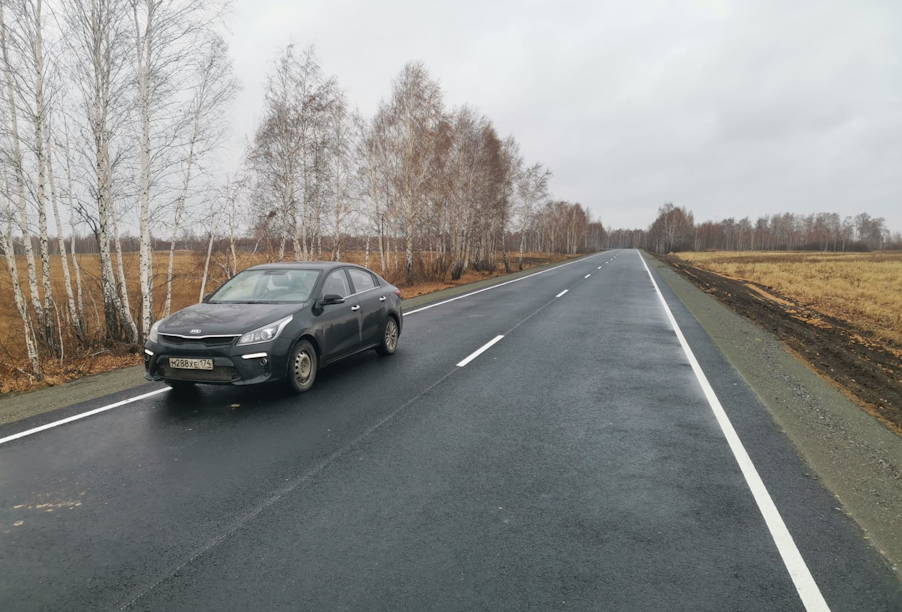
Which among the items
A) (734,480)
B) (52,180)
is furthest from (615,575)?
(52,180)

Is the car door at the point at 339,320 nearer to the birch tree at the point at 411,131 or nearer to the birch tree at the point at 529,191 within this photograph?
the birch tree at the point at 411,131

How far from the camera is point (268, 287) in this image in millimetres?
6785

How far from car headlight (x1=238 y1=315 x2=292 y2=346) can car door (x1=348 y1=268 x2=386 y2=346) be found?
1680mm

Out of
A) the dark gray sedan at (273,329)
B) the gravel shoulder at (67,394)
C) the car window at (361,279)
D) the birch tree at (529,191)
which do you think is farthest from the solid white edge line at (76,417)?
the birch tree at (529,191)

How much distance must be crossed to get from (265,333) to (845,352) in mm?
10556

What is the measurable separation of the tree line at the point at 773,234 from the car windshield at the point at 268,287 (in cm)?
13248

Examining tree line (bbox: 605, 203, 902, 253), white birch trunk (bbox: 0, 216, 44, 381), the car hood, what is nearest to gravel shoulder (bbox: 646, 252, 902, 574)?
the car hood

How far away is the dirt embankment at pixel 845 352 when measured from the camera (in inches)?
254

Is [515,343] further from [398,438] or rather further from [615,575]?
[615,575]

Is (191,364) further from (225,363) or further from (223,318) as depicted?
(223,318)

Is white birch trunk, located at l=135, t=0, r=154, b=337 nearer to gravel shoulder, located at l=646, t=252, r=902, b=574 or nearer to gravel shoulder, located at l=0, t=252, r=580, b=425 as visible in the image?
gravel shoulder, located at l=0, t=252, r=580, b=425

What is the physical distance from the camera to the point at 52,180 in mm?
11352

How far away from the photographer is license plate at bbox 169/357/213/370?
17.7 feet

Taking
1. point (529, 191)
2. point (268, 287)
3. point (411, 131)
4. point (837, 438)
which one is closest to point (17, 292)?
point (268, 287)
